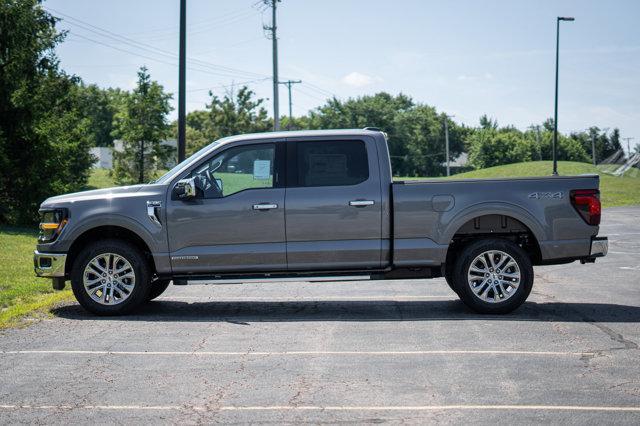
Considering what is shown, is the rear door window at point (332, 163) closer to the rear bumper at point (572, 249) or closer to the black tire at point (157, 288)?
the rear bumper at point (572, 249)

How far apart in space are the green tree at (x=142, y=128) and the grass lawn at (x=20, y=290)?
28.9 metres

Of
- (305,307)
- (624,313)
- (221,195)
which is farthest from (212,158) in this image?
(624,313)

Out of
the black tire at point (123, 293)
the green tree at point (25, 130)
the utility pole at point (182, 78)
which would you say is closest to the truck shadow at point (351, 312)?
the black tire at point (123, 293)

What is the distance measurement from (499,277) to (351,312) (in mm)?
1799

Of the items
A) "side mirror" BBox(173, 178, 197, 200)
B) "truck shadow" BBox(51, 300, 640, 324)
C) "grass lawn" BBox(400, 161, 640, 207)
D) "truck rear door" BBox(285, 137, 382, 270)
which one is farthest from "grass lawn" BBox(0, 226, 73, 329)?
"grass lawn" BBox(400, 161, 640, 207)

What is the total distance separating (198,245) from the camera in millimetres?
9516

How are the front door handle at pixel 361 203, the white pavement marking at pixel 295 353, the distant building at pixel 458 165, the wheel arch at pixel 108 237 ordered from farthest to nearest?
the distant building at pixel 458 165
the wheel arch at pixel 108 237
the front door handle at pixel 361 203
the white pavement marking at pixel 295 353

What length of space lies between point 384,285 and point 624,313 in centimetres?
398

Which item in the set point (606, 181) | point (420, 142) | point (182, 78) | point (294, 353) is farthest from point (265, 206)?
point (420, 142)

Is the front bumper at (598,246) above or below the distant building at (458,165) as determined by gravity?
below

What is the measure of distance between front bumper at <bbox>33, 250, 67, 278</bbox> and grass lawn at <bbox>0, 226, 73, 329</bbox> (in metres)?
0.60

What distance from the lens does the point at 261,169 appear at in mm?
9633

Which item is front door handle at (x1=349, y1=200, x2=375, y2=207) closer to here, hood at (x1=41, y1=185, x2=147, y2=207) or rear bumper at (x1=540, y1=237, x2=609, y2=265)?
rear bumper at (x1=540, y1=237, x2=609, y2=265)

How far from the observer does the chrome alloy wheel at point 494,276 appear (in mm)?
9352
